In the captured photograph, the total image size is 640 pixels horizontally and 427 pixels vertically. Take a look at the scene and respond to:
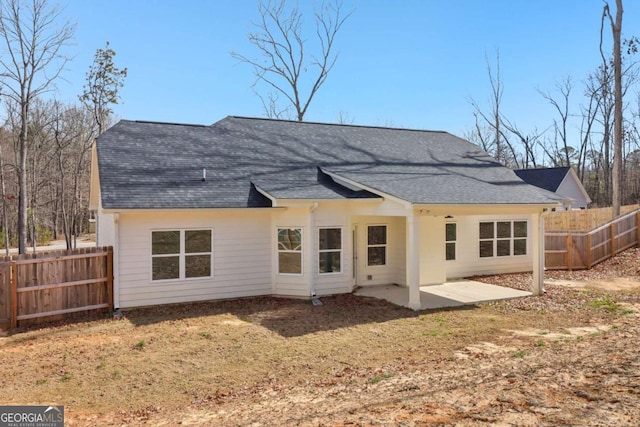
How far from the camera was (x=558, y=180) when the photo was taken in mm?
31391

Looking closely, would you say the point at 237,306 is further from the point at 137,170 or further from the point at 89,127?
the point at 89,127

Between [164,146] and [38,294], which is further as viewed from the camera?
[164,146]

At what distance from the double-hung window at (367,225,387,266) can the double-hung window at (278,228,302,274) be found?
2855 millimetres

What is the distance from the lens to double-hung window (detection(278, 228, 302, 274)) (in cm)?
1194

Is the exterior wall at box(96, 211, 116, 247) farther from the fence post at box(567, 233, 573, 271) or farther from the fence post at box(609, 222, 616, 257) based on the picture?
the fence post at box(609, 222, 616, 257)

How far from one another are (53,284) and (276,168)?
22.6 ft

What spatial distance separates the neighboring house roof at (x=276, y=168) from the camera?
37.0 feet

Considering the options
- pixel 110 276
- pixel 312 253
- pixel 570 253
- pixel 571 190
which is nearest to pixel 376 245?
pixel 312 253

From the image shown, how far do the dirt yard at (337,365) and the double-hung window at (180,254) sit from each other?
0.95 metres

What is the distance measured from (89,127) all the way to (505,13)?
2990 centimetres

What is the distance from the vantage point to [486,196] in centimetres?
1205

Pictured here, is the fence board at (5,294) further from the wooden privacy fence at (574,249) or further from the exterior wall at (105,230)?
the wooden privacy fence at (574,249)

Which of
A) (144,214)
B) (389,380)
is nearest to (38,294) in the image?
(144,214)

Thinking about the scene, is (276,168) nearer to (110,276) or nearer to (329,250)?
(329,250)
